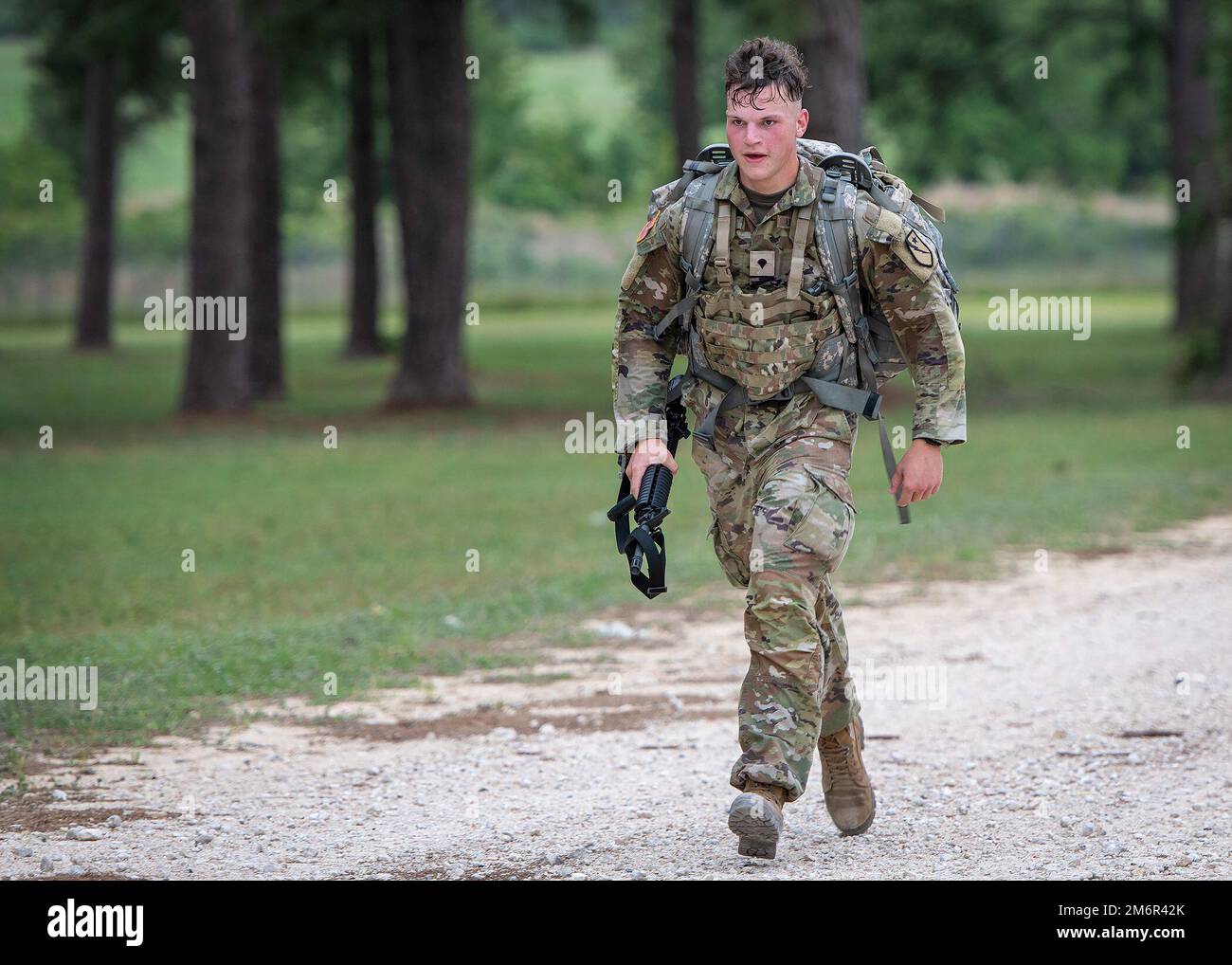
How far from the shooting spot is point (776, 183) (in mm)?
5742

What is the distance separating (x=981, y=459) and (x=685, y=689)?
10.2 metres

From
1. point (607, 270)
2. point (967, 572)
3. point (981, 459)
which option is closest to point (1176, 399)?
point (981, 459)

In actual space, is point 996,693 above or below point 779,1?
below

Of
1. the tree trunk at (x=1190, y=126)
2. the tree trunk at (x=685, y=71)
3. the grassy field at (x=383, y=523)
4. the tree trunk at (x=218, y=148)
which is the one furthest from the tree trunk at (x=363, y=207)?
the tree trunk at (x=1190, y=126)

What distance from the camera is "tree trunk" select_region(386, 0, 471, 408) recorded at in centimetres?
2408

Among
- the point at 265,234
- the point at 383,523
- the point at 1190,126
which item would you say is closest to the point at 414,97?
the point at 265,234

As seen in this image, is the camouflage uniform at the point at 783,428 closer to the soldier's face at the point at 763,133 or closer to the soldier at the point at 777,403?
the soldier at the point at 777,403

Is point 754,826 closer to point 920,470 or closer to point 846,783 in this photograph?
point 846,783

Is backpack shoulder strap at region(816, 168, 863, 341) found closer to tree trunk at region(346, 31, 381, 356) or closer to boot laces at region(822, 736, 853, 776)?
boot laces at region(822, 736, 853, 776)

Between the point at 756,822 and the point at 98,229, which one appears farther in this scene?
the point at 98,229

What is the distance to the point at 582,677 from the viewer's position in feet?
29.9

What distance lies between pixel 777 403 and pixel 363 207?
30.3 meters
